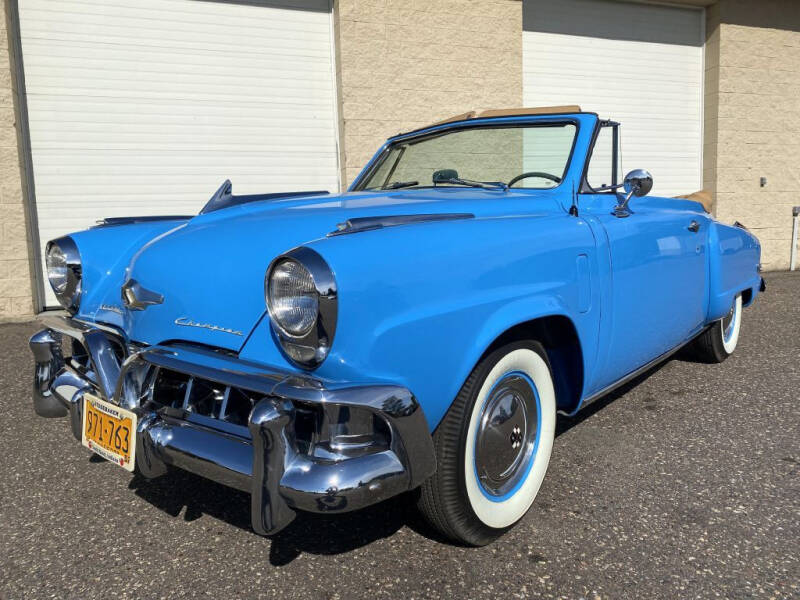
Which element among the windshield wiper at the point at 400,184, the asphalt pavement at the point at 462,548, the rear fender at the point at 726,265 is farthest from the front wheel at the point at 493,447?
the rear fender at the point at 726,265

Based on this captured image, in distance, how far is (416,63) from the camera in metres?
7.50

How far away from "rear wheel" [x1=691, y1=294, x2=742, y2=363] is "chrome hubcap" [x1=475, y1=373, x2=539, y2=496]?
92.8 inches

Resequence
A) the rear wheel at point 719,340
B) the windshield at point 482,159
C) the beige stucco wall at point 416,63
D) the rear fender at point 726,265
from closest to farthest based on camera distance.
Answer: the windshield at point 482,159
the rear fender at point 726,265
the rear wheel at point 719,340
the beige stucco wall at point 416,63

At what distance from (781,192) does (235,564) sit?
10.5m

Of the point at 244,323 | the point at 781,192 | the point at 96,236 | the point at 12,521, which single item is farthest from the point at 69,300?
the point at 781,192

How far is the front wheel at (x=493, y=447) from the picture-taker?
1.82m

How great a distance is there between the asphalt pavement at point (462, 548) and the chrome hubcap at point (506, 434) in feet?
0.65

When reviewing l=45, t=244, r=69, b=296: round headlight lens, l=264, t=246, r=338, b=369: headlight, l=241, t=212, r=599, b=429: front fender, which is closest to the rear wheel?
l=241, t=212, r=599, b=429: front fender

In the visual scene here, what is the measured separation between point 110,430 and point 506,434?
1228 mm

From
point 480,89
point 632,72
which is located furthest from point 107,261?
point 632,72

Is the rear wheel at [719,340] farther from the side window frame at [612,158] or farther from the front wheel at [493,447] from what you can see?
the front wheel at [493,447]

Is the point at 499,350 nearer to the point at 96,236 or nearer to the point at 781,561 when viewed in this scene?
the point at 781,561

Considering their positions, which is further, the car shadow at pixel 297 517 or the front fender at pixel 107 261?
the front fender at pixel 107 261

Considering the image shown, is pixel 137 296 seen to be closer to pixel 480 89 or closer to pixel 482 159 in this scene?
pixel 482 159
